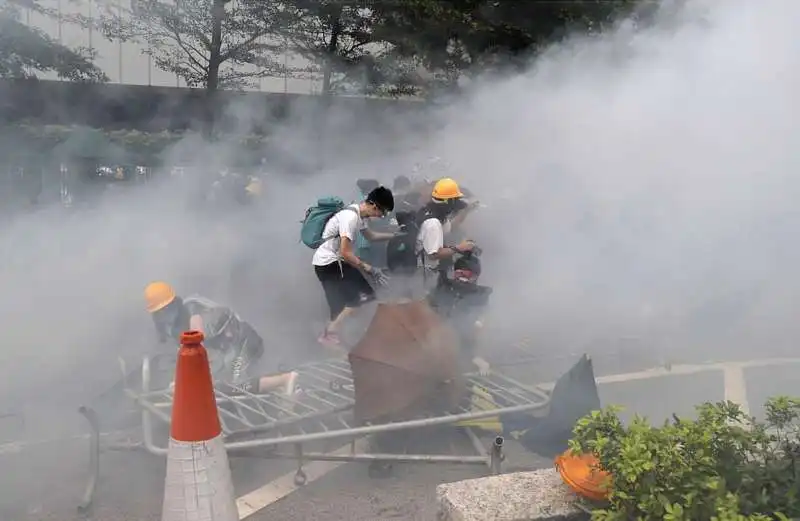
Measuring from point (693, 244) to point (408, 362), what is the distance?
8.27 ft

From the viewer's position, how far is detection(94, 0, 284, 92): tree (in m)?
5.43

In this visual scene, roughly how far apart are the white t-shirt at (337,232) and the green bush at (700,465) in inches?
91.8

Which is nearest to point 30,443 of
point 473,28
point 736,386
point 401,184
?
point 401,184

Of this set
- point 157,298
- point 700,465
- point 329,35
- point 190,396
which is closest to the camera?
point 700,465

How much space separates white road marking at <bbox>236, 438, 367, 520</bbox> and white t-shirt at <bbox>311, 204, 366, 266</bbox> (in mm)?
1279

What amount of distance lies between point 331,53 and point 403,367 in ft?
13.7

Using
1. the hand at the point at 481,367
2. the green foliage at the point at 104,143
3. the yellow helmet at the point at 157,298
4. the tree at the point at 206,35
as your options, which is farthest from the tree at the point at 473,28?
the yellow helmet at the point at 157,298

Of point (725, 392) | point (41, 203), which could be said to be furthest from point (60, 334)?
point (725, 392)

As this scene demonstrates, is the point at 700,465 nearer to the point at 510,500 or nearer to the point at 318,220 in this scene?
the point at 510,500

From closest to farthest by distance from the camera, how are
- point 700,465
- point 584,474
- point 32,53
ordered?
point 700,465
point 584,474
point 32,53

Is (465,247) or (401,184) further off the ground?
(401,184)

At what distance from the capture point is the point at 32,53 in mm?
5379

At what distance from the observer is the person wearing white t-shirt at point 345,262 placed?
406 cm

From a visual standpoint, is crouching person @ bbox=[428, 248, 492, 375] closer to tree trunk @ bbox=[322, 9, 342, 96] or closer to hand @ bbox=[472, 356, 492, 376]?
hand @ bbox=[472, 356, 492, 376]
